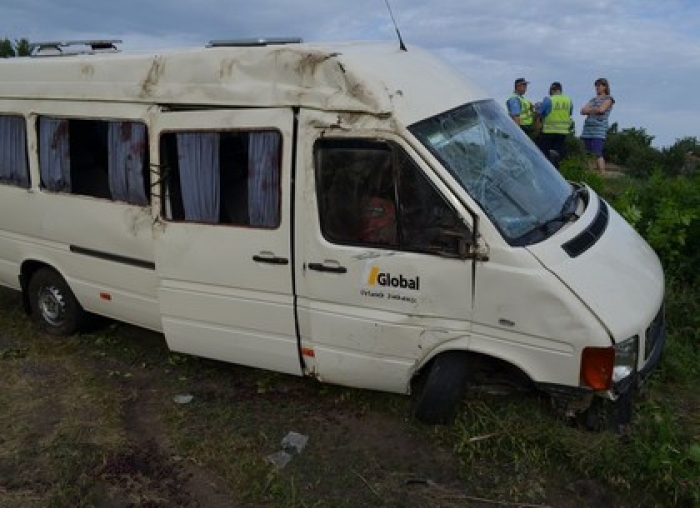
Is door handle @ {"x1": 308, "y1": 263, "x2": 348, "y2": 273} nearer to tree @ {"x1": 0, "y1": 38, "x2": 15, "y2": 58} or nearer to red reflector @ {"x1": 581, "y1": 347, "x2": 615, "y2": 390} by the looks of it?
red reflector @ {"x1": 581, "y1": 347, "x2": 615, "y2": 390}

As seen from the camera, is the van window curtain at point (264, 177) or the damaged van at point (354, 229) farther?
the van window curtain at point (264, 177)

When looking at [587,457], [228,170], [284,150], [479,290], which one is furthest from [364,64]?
[587,457]

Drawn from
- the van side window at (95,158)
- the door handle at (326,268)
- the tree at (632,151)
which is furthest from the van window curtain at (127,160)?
the tree at (632,151)

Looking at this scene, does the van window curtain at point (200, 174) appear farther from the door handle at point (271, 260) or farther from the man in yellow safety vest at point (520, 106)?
the man in yellow safety vest at point (520, 106)

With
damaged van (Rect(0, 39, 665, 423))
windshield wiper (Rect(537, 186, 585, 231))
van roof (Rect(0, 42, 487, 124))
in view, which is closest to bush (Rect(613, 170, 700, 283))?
damaged van (Rect(0, 39, 665, 423))

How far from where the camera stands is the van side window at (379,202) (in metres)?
4.15

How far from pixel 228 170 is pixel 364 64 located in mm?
1210

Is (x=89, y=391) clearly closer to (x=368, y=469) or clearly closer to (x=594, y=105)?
(x=368, y=469)

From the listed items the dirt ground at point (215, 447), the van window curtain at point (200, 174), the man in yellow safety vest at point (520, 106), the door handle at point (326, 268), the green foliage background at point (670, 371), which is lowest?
the dirt ground at point (215, 447)

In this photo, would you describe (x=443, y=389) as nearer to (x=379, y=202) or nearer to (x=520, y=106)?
(x=379, y=202)

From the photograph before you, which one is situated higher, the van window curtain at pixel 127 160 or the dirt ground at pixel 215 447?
the van window curtain at pixel 127 160

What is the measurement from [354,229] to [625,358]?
171 cm

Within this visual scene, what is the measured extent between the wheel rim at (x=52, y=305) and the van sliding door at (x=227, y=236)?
61.5 inches

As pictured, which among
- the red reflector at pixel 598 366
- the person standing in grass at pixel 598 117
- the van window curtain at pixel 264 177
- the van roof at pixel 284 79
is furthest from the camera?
the person standing in grass at pixel 598 117
